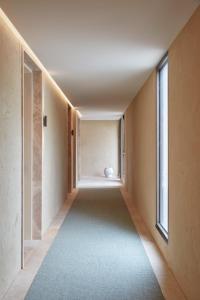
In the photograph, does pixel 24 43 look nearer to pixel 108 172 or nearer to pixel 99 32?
pixel 99 32

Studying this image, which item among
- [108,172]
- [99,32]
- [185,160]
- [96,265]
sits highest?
[99,32]

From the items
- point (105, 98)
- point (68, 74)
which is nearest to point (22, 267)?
point (68, 74)

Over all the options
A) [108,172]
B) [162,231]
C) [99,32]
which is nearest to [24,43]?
[99,32]

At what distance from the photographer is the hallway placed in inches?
109

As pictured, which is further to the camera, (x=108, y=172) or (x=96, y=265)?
(x=108, y=172)

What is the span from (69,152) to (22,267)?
16.7ft

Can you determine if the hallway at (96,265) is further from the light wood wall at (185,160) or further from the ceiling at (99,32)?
the ceiling at (99,32)

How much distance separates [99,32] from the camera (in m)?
2.91

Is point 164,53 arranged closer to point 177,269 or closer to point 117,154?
point 177,269

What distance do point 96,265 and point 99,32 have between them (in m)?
2.32

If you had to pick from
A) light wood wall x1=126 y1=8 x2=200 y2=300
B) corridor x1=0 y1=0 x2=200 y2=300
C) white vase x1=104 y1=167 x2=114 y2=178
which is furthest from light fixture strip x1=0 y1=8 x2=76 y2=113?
white vase x1=104 y1=167 x2=114 y2=178

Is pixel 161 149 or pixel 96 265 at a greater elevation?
pixel 161 149

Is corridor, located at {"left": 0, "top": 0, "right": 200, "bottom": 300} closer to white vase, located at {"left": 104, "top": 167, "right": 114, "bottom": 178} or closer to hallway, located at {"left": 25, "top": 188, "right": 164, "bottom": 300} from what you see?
hallway, located at {"left": 25, "top": 188, "right": 164, "bottom": 300}

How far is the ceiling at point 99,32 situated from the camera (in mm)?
2369
